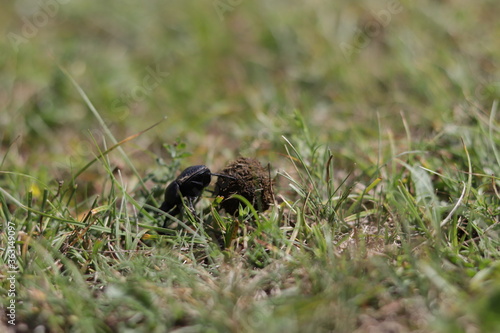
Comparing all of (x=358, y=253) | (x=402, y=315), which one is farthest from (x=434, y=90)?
(x=402, y=315)

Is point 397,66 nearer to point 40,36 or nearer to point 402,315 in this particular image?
point 402,315

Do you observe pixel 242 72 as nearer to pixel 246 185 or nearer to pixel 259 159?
pixel 259 159

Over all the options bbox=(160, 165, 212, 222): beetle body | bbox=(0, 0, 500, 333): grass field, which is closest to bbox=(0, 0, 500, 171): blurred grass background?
bbox=(0, 0, 500, 333): grass field

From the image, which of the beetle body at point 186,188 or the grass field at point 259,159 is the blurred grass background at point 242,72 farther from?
the beetle body at point 186,188

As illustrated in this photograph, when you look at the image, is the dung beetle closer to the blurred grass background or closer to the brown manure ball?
the brown manure ball

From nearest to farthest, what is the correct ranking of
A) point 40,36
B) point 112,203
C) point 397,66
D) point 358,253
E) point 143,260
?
point 358,253 → point 143,260 → point 112,203 → point 397,66 → point 40,36

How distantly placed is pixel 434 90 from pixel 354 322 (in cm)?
254

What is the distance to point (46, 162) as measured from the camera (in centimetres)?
351

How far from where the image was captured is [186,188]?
2.48m

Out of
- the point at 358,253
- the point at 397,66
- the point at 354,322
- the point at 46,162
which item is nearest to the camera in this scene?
the point at 354,322

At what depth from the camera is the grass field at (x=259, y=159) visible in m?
1.86

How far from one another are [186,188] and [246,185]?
33 cm

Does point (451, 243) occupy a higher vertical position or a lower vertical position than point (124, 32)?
lower

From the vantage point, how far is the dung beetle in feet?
8.07
